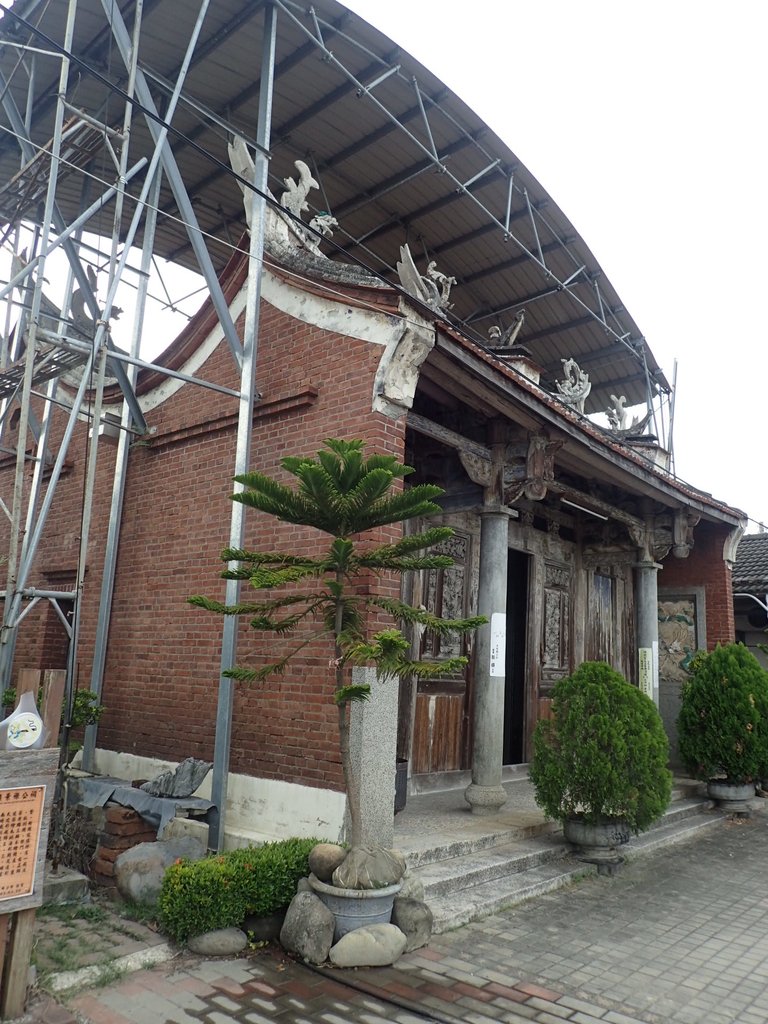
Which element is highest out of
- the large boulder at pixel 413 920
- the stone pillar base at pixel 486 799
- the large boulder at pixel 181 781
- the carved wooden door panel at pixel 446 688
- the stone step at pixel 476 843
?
the carved wooden door panel at pixel 446 688

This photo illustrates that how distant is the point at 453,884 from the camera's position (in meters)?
5.37

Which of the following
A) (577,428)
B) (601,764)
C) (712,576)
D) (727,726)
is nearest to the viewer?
(601,764)

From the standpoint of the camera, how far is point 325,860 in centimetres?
456

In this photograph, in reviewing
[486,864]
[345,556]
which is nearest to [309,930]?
[486,864]

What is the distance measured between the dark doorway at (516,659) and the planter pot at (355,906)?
5.68m

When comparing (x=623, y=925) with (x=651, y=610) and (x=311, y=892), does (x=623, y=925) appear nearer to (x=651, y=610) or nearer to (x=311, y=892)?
(x=311, y=892)

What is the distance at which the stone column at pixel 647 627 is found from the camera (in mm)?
10305

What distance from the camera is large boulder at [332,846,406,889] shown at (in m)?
4.42

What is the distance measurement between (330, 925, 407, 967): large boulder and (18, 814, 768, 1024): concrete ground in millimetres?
55

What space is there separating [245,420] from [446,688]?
405 centimetres

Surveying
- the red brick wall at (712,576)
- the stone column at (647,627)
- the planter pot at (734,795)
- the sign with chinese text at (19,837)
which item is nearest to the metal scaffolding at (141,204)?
the sign with chinese text at (19,837)

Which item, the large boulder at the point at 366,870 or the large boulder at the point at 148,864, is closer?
the large boulder at the point at 366,870

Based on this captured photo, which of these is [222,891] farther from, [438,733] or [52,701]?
[438,733]

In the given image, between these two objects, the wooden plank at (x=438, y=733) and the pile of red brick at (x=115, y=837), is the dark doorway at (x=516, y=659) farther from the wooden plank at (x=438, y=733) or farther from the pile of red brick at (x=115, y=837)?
the pile of red brick at (x=115, y=837)
